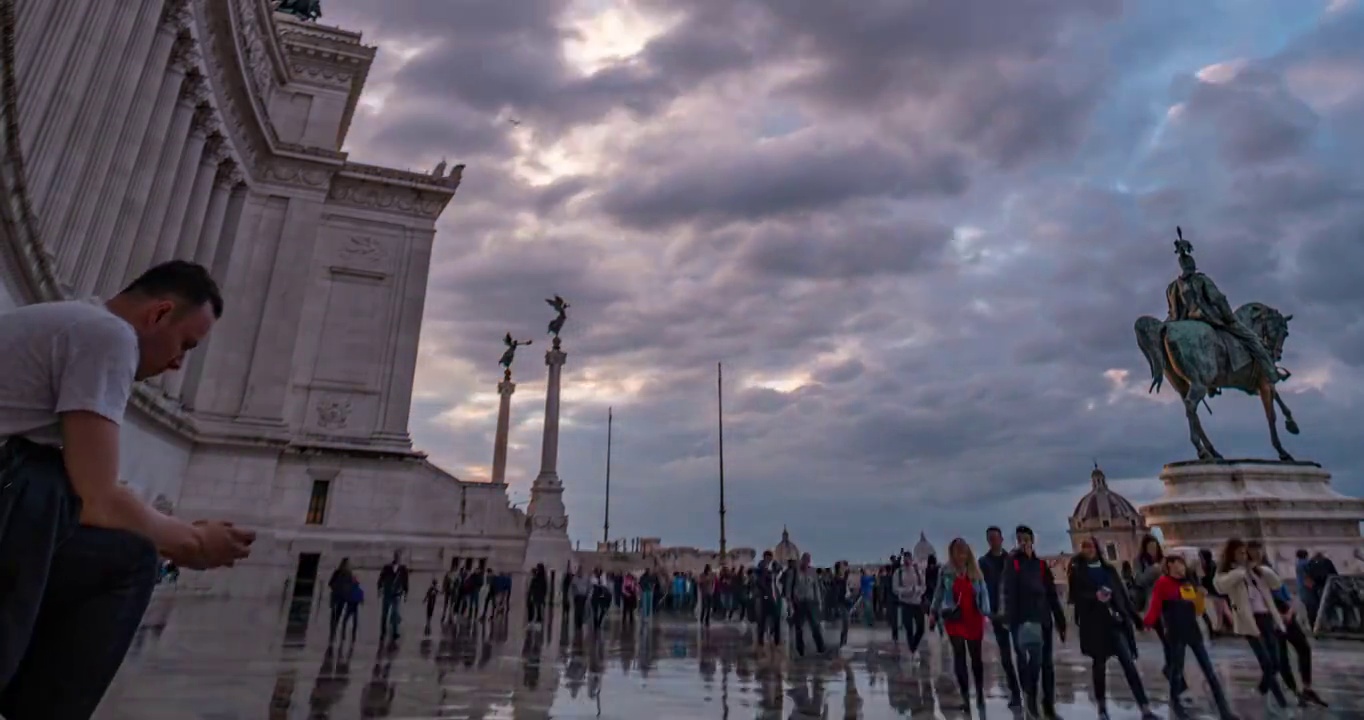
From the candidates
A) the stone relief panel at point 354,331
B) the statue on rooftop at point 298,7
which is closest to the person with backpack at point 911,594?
the stone relief panel at point 354,331

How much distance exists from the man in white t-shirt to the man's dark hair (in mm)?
307

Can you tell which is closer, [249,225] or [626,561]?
[249,225]

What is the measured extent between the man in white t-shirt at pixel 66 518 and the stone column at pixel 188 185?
87.0 ft

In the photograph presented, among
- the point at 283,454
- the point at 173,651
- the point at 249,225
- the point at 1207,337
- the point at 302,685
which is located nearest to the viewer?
the point at 302,685

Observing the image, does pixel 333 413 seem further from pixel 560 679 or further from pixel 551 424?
pixel 560 679

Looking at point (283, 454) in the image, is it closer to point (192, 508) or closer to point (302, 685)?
point (192, 508)

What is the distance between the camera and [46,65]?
54.3 feet

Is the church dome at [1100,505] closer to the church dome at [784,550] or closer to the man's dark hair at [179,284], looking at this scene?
the church dome at [784,550]

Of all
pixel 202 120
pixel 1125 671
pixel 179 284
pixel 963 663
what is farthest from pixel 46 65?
pixel 1125 671

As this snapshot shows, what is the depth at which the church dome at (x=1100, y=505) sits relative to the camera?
81.5 meters

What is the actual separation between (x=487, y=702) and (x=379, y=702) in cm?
104

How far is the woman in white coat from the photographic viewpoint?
841cm

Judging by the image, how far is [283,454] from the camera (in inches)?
1206

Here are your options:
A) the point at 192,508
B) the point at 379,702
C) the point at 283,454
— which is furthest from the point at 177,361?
the point at 283,454
